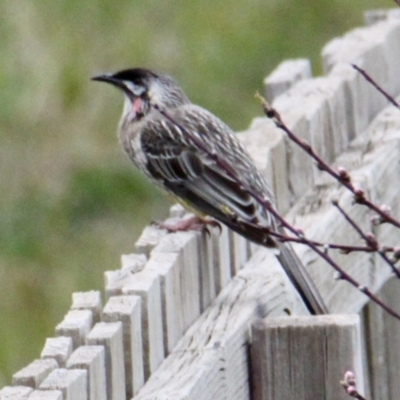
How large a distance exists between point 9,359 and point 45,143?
6.96 feet

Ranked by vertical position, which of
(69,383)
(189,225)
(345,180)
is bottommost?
(69,383)

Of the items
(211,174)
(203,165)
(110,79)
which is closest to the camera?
(211,174)

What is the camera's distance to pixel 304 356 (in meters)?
3.58

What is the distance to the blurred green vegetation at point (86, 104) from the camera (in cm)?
763

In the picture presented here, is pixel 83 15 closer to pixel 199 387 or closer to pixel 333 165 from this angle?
pixel 333 165

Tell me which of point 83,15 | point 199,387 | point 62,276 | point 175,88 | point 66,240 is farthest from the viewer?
point 83,15

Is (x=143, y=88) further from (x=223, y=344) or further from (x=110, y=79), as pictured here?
(x=223, y=344)

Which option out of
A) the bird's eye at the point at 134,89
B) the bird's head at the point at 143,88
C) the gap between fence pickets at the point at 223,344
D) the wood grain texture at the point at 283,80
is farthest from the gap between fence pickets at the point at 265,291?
the bird's eye at the point at 134,89

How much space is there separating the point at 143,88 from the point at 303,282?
93.6 inches

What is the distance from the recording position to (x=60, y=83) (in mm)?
8914

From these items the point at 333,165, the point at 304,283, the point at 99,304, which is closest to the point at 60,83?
the point at 333,165

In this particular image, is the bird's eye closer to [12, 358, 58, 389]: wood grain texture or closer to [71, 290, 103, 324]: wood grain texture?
[71, 290, 103, 324]: wood grain texture

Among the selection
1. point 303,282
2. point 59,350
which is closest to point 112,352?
point 59,350

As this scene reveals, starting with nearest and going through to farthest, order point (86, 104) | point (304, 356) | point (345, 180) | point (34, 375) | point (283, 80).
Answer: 1. point (345, 180)
2. point (34, 375)
3. point (304, 356)
4. point (283, 80)
5. point (86, 104)
